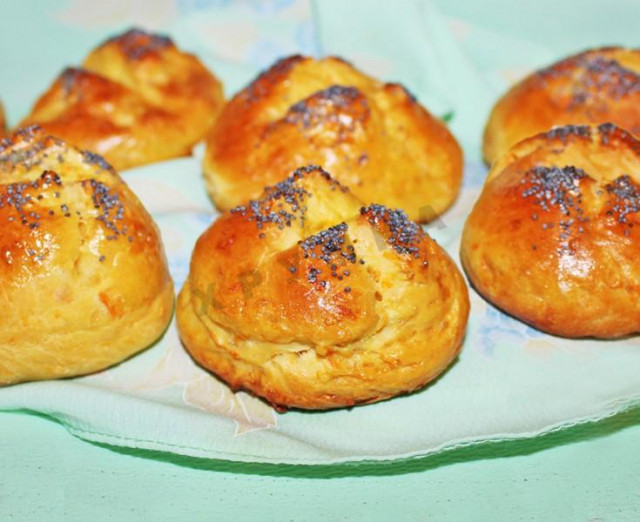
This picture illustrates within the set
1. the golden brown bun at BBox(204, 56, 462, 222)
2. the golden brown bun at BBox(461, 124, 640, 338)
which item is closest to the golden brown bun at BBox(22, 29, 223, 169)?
the golden brown bun at BBox(204, 56, 462, 222)

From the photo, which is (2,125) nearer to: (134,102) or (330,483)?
(134,102)

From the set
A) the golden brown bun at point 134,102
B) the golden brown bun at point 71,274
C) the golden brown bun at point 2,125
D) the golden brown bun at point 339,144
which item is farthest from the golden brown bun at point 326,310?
the golden brown bun at point 2,125

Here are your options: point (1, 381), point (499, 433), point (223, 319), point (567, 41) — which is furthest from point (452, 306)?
point (567, 41)

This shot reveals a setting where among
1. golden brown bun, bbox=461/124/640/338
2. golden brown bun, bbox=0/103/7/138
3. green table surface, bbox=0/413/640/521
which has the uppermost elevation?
golden brown bun, bbox=0/103/7/138

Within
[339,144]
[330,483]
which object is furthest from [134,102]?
[330,483]

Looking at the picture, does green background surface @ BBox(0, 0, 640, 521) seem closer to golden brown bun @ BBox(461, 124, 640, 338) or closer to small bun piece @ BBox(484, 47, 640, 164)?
golden brown bun @ BBox(461, 124, 640, 338)
